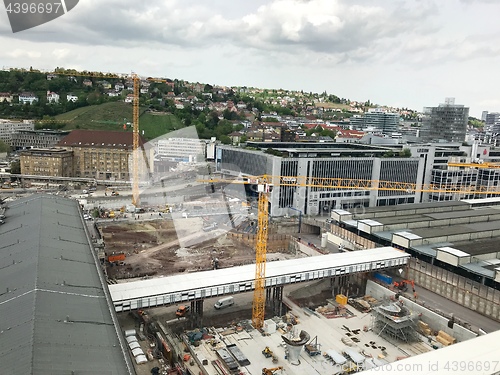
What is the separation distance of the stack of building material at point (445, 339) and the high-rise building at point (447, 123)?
63.5 meters

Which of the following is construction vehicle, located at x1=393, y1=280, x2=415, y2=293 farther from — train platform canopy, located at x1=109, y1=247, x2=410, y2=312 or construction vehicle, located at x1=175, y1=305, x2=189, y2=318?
construction vehicle, located at x1=175, y1=305, x2=189, y2=318

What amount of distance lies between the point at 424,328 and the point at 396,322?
82.2 inches

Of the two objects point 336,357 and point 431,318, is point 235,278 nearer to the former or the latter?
point 336,357

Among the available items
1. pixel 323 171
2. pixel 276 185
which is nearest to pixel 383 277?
pixel 276 185

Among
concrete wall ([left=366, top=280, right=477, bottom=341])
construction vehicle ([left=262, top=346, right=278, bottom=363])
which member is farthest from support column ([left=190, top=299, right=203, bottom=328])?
concrete wall ([left=366, top=280, right=477, bottom=341])

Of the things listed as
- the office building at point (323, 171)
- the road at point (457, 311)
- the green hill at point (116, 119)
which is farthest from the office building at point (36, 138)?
the road at point (457, 311)

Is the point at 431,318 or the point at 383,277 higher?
the point at 383,277

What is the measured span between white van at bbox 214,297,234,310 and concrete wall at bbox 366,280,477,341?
736cm

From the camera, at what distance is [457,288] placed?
20.1 m

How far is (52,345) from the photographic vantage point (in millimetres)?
9555

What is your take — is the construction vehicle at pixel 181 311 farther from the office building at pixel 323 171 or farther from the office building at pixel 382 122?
the office building at pixel 382 122

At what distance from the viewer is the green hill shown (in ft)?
210

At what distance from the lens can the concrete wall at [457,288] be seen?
18.8m

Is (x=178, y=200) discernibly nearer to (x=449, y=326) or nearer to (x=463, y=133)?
(x=449, y=326)
